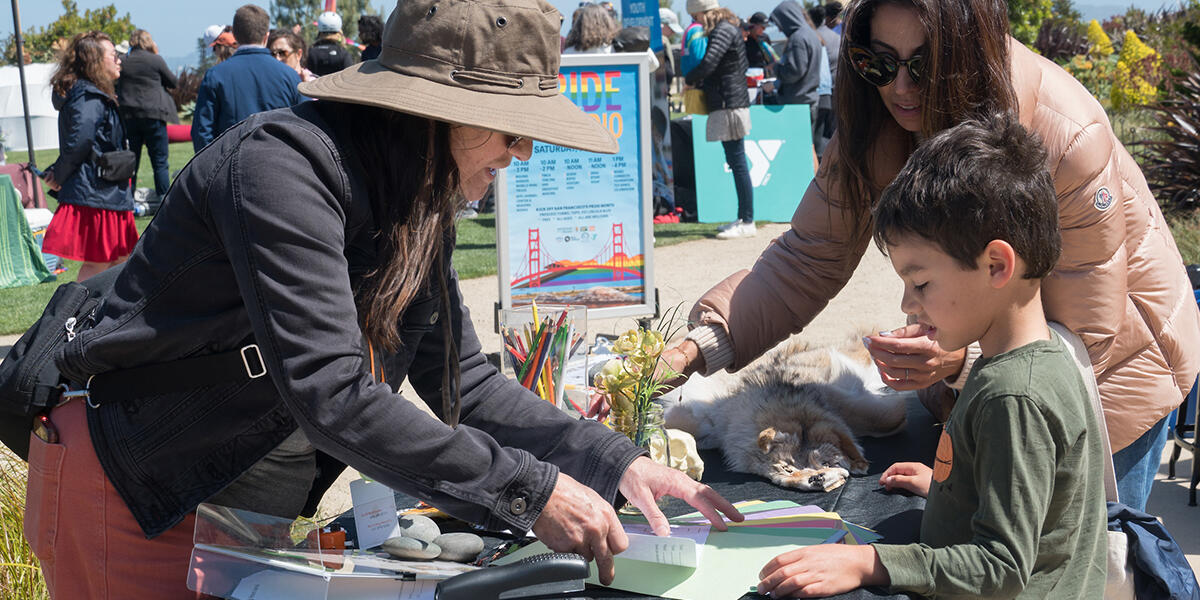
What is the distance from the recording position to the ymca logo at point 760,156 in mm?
10297

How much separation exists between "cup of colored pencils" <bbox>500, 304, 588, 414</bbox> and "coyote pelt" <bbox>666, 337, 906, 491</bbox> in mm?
273

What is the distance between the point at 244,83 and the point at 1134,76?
1232 centimetres

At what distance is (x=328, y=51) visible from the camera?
8.80m

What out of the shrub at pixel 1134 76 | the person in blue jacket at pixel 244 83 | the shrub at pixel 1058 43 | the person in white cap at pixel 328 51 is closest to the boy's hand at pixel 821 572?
the person in blue jacket at pixel 244 83

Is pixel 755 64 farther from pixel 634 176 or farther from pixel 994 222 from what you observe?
pixel 994 222

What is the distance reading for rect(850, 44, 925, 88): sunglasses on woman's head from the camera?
82.0 inches

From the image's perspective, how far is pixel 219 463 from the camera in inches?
62.2

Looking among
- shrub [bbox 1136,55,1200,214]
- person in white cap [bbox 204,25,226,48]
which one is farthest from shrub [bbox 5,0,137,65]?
shrub [bbox 1136,55,1200,214]

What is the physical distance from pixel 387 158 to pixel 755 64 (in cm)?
1152

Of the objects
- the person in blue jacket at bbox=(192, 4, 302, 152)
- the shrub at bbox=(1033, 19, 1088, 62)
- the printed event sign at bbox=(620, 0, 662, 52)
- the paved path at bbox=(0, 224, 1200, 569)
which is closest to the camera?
the paved path at bbox=(0, 224, 1200, 569)

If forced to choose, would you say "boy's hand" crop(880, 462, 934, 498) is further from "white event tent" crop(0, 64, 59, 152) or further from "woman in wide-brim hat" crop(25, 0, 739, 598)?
"white event tent" crop(0, 64, 59, 152)

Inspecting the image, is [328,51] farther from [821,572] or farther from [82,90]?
[821,572]

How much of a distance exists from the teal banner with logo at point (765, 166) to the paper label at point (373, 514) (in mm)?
8714

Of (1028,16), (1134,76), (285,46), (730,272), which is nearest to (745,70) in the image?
(730,272)
